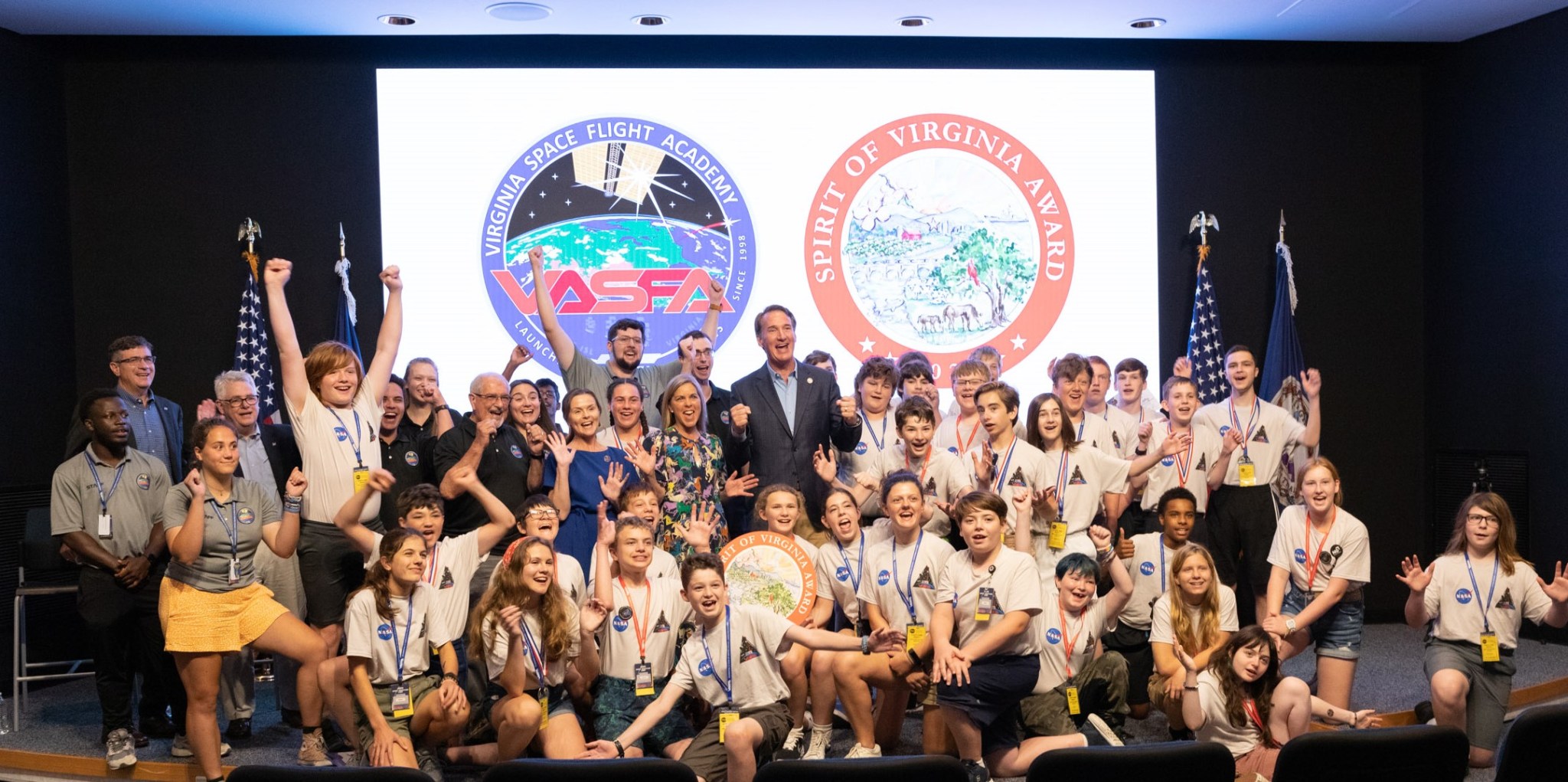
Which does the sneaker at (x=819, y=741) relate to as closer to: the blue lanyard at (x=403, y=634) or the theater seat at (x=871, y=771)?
the blue lanyard at (x=403, y=634)

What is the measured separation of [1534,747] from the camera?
2.97m

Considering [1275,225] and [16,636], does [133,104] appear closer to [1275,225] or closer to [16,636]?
[16,636]

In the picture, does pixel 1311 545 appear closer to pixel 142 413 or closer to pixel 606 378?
pixel 606 378

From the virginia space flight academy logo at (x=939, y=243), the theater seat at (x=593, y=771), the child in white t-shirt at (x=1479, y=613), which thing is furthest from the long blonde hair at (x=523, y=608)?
the virginia space flight academy logo at (x=939, y=243)

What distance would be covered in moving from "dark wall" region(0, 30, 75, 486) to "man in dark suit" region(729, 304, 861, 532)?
4409 millimetres

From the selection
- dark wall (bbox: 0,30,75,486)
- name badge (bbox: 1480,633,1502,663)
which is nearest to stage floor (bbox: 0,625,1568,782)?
name badge (bbox: 1480,633,1502,663)

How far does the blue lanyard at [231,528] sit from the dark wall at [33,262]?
308 cm

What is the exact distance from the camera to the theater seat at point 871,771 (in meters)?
2.86

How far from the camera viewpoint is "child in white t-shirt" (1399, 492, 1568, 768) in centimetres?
502

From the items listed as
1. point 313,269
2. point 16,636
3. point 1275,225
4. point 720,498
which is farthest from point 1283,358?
point 16,636

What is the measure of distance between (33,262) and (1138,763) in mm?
7069

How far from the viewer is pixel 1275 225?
8.34 m

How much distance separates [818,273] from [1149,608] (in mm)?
3210

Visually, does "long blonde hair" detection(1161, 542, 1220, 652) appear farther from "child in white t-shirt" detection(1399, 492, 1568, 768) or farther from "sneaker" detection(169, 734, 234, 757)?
"sneaker" detection(169, 734, 234, 757)
